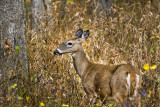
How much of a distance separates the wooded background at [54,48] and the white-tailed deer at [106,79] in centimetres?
17

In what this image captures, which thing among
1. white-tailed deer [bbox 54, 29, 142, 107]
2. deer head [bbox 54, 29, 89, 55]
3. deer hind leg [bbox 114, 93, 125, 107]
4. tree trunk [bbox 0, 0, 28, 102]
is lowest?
deer hind leg [bbox 114, 93, 125, 107]

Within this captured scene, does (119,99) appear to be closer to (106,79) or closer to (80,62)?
(106,79)

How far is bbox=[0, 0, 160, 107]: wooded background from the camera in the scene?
11.5 ft

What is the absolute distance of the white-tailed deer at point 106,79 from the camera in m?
3.88

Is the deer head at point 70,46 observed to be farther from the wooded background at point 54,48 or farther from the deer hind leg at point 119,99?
the deer hind leg at point 119,99

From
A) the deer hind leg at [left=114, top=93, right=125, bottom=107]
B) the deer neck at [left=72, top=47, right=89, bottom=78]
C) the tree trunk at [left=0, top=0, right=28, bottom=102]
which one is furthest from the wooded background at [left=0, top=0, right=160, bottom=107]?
the deer hind leg at [left=114, top=93, right=125, bottom=107]

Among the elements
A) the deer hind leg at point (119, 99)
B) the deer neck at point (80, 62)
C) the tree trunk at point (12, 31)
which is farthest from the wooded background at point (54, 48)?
the deer hind leg at point (119, 99)

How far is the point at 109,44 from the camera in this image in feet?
20.4

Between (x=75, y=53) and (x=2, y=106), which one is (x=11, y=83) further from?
(x=75, y=53)

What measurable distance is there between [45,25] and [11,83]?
2.24m

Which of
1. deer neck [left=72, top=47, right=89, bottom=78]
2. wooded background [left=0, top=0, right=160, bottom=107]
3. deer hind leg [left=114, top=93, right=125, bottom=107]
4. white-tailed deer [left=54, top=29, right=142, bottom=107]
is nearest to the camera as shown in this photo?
wooded background [left=0, top=0, right=160, bottom=107]

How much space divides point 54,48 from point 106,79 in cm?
203

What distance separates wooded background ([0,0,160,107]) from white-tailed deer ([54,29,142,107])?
0.17m

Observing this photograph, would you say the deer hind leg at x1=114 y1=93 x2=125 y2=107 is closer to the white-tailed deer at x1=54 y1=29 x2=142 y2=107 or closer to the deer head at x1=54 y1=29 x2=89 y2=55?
the white-tailed deer at x1=54 y1=29 x2=142 y2=107
